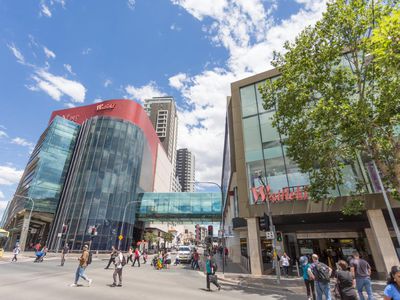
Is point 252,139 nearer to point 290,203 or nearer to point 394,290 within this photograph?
point 290,203

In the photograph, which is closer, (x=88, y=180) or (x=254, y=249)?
(x=254, y=249)

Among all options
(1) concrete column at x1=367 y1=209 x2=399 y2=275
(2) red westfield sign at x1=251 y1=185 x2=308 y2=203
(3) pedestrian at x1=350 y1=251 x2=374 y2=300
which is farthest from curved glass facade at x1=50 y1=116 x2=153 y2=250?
(3) pedestrian at x1=350 y1=251 x2=374 y2=300

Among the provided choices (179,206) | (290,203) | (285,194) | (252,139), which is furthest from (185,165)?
(290,203)

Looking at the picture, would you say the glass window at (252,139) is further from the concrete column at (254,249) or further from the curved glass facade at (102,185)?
the curved glass facade at (102,185)

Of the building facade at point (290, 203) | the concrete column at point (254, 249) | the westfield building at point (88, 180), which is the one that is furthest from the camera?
the westfield building at point (88, 180)

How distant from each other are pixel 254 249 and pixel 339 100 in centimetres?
1219

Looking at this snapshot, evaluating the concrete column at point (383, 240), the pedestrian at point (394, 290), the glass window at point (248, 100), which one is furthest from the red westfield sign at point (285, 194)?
the pedestrian at point (394, 290)

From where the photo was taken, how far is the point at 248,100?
74.5 feet

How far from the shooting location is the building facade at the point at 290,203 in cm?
1564

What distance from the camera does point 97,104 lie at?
56.9m

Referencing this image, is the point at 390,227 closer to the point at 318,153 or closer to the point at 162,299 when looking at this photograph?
the point at 318,153

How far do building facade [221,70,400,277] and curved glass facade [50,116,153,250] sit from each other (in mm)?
27192

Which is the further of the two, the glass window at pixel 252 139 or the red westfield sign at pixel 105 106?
the red westfield sign at pixel 105 106

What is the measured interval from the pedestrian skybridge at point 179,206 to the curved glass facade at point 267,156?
119ft
